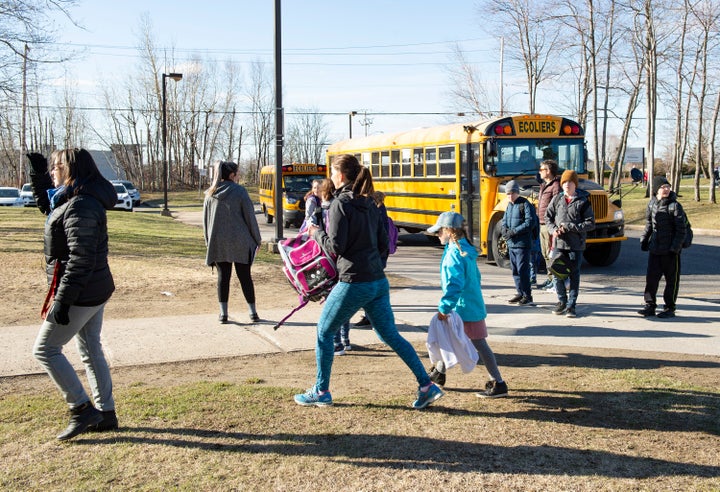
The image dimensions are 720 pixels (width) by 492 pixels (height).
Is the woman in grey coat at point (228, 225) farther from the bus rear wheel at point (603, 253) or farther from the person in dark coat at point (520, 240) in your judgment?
the bus rear wheel at point (603, 253)

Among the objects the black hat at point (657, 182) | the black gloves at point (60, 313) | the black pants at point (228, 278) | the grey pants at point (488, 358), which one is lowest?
the grey pants at point (488, 358)

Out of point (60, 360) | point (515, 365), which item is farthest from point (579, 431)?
point (60, 360)

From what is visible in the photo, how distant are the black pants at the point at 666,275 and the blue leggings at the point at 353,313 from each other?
462cm

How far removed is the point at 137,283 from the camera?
10.4 m

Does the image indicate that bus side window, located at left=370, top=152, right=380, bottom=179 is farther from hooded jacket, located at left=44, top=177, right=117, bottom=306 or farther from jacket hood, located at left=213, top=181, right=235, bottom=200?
hooded jacket, located at left=44, top=177, right=117, bottom=306

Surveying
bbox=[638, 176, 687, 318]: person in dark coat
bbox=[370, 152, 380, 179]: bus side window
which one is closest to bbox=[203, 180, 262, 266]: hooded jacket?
bbox=[638, 176, 687, 318]: person in dark coat

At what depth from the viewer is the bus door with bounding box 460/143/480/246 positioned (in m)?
14.0

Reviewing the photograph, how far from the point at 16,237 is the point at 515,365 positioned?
1262 centimetres

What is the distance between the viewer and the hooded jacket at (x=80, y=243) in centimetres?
412

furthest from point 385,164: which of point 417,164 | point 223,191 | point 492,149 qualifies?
point 223,191

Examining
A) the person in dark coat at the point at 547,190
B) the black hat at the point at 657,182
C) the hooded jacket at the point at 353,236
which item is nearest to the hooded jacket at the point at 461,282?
the hooded jacket at the point at 353,236

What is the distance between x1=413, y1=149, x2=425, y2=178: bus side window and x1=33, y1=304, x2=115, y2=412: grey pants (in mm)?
12274

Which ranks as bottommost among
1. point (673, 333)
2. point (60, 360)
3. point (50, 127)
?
point (673, 333)

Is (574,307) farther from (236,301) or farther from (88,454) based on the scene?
(88,454)
